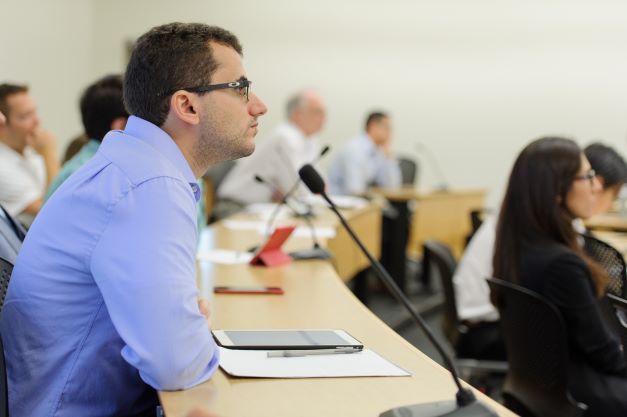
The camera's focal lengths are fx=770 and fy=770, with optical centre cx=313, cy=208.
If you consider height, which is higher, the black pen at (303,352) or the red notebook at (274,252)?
the black pen at (303,352)

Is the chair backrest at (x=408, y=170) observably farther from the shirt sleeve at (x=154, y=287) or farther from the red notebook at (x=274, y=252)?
the shirt sleeve at (x=154, y=287)

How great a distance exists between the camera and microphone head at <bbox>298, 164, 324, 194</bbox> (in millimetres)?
1731

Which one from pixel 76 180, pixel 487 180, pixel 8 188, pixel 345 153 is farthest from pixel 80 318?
pixel 487 180

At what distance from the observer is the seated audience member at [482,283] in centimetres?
318

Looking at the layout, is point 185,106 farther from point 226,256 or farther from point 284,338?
point 226,256

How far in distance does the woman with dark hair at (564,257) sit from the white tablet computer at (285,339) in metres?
0.96

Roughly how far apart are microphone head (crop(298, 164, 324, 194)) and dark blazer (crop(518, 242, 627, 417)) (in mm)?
1059

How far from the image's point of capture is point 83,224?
144 cm

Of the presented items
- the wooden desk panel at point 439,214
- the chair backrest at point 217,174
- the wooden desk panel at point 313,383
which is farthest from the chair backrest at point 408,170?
the wooden desk panel at point 313,383

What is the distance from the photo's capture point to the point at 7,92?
3969mm

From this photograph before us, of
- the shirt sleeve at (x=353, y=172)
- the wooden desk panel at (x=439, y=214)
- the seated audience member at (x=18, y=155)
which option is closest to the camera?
the seated audience member at (x=18, y=155)

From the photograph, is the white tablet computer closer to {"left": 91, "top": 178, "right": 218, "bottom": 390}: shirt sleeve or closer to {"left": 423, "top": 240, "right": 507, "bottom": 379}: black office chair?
{"left": 91, "top": 178, "right": 218, "bottom": 390}: shirt sleeve

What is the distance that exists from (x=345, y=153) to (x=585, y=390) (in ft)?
14.4

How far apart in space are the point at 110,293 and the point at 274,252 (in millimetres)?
1581
